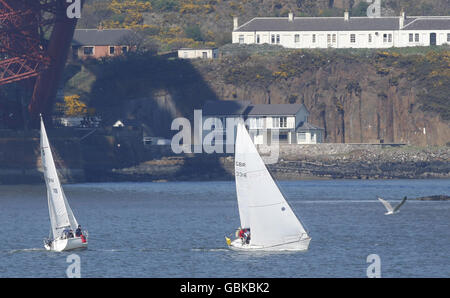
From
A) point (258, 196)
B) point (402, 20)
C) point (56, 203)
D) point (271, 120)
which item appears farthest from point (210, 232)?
point (402, 20)

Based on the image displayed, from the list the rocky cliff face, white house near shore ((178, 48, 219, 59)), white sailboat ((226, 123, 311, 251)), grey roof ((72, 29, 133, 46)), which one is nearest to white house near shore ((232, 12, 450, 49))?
white house near shore ((178, 48, 219, 59))

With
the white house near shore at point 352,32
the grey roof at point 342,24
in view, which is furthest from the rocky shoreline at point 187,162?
the grey roof at point 342,24

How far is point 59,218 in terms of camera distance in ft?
208

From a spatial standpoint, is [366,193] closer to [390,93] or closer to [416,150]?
[416,150]

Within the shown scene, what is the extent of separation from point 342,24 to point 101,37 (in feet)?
133

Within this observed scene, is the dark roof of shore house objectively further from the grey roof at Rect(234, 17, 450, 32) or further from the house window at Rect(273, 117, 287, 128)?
the grey roof at Rect(234, 17, 450, 32)

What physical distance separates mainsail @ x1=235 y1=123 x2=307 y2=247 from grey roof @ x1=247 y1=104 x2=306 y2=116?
87553 millimetres

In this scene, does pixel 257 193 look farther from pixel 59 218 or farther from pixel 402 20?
pixel 402 20

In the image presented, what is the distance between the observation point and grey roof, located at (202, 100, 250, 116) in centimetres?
14950

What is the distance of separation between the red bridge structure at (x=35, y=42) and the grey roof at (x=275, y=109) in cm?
3543
